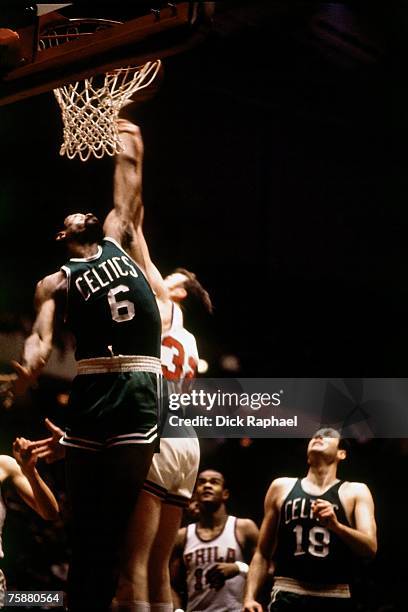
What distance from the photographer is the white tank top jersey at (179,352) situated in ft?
14.8

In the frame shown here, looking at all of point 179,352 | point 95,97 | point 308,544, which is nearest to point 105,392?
point 179,352

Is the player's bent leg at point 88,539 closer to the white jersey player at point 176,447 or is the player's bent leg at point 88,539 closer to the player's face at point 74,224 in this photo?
the white jersey player at point 176,447

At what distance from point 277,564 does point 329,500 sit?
350 millimetres

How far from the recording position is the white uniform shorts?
440cm

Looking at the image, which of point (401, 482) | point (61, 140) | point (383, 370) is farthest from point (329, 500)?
point (61, 140)

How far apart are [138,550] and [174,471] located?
0.37 m

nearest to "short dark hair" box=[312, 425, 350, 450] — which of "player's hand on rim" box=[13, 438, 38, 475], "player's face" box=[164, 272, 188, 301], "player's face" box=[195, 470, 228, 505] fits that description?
"player's face" box=[195, 470, 228, 505]

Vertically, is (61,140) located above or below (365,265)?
above

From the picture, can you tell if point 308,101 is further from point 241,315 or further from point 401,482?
point 401,482

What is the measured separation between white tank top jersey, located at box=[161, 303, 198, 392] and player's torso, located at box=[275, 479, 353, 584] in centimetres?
68

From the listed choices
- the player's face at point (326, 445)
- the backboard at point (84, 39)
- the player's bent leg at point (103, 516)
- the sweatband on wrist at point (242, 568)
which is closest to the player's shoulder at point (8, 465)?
the player's bent leg at point (103, 516)

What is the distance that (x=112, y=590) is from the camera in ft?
14.2

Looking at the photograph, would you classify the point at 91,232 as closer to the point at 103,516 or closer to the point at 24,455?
the point at 24,455

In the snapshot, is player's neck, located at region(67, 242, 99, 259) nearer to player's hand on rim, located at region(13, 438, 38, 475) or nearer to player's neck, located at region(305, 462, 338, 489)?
player's hand on rim, located at region(13, 438, 38, 475)
